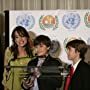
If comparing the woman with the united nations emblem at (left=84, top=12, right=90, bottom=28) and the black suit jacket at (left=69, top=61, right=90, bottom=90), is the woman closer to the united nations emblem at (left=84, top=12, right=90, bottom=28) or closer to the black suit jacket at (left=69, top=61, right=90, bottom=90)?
the black suit jacket at (left=69, top=61, right=90, bottom=90)

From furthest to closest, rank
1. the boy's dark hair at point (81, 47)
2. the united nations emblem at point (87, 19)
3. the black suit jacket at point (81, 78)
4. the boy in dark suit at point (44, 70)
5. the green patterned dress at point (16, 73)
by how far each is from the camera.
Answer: the united nations emblem at point (87, 19), the green patterned dress at point (16, 73), the boy in dark suit at point (44, 70), the boy's dark hair at point (81, 47), the black suit jacket at point (81, 78)

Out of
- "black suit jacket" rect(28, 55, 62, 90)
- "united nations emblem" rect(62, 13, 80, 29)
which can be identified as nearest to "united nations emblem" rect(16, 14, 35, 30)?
"united nations emblem" rect(62, 13, 80, 29)

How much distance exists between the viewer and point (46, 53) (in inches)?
102

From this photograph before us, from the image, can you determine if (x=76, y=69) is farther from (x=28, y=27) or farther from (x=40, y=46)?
(x=28, y=27)

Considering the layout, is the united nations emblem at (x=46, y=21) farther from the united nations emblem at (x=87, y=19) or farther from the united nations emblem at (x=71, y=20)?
the united nations emblem at (x=87, y=19)

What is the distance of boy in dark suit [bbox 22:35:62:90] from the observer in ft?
8.22

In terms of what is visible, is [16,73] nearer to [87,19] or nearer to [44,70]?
[44,70]

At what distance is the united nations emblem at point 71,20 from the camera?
335 cm

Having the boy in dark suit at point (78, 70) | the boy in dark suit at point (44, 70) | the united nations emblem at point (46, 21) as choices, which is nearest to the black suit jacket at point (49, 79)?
the boy in dark suit at point (44, 70)

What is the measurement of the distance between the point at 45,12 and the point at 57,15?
14 cm

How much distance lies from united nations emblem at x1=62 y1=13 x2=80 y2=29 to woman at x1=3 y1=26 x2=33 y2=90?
26.8 inches

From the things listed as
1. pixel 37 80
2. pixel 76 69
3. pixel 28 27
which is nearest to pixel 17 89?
pixel 37 80

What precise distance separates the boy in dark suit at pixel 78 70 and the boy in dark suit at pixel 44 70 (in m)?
0.14

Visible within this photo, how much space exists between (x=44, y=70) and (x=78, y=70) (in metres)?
0.40
